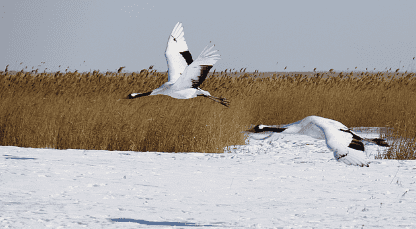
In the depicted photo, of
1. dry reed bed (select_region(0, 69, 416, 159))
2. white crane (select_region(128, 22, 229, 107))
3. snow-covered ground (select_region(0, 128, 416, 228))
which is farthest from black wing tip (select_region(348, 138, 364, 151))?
dry reed bed (select_region(0, 69, 416, 159))

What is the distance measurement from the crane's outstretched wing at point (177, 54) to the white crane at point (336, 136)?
2457 millimetres

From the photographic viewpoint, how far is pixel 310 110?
1152 centimetres

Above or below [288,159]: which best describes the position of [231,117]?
above

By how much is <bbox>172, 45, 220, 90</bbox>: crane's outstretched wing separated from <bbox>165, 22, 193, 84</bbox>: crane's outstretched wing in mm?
535

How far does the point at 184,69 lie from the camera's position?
6.34m

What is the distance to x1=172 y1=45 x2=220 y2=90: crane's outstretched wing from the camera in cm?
565

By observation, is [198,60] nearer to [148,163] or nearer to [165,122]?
[148,163]

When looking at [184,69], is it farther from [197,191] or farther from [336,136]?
[336,136]

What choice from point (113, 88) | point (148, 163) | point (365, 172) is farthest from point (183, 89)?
point (113, 88)

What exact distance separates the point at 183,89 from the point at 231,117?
3.23 m

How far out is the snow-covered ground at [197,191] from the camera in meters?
3.91

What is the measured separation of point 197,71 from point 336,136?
7.06ft

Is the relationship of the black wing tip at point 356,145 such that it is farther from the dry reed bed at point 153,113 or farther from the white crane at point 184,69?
the dry reed bed at point 153,113

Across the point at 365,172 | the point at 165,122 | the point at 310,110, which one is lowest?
the point at 365,172
